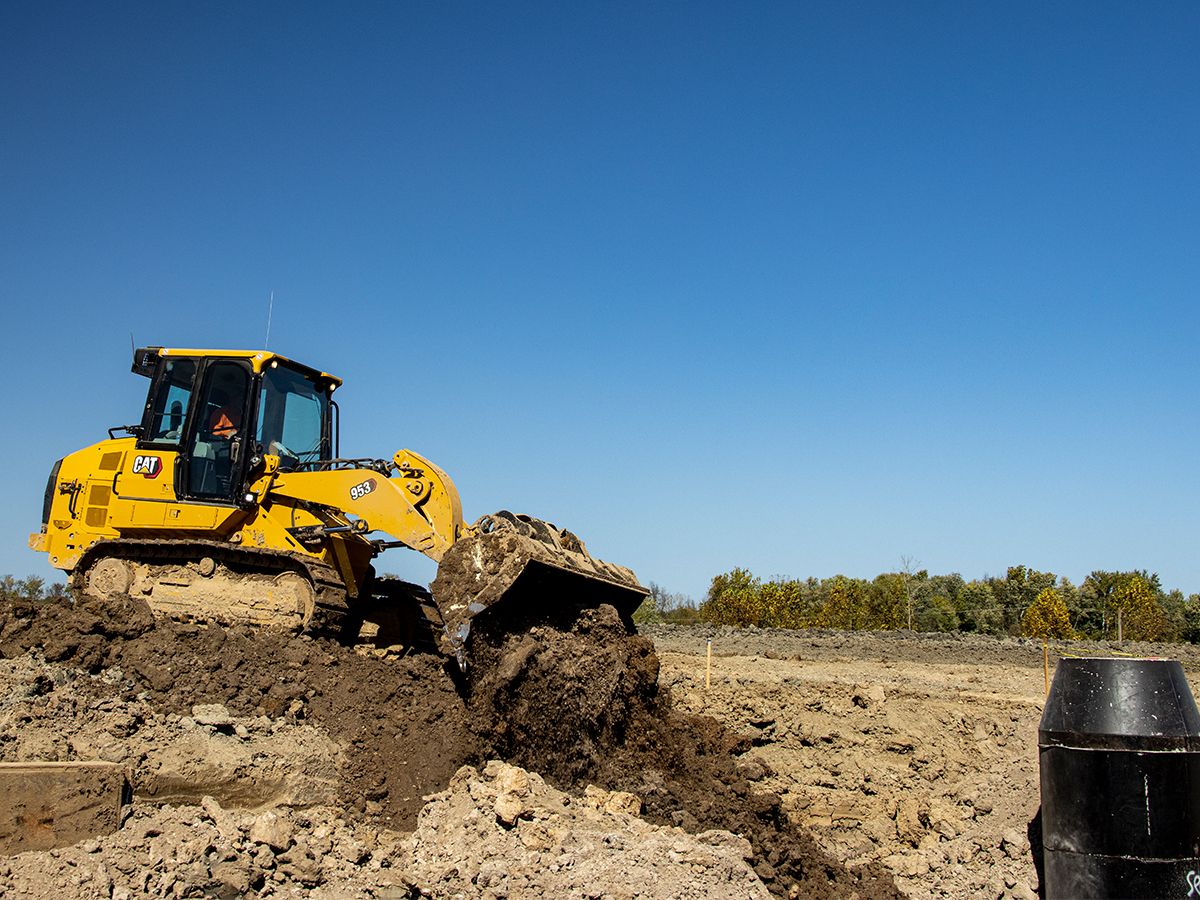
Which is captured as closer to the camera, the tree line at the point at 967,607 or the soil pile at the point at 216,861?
the soil pile at the point at 216,861

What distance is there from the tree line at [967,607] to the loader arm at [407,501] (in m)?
34.3

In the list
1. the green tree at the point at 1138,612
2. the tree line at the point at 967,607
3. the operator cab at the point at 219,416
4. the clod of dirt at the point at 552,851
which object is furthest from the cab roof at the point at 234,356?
the green tree at the point at 1138,612

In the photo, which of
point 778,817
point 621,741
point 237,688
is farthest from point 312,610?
point 778,817

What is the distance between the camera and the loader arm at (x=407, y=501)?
9906mm

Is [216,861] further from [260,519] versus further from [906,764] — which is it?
[906,764]

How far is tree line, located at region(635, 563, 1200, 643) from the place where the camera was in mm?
46344

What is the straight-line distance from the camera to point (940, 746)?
10875mm

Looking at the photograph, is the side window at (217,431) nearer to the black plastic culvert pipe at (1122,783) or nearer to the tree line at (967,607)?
the black plastic culvert pipe at (1122,783)

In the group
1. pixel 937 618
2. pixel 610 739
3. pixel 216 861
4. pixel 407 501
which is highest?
pixel 407 501

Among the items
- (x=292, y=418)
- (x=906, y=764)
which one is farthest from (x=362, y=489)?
(x=906, y=764)

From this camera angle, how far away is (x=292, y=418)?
38.9 ft

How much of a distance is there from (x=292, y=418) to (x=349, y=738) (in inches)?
175

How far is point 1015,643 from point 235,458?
2149 centimetres

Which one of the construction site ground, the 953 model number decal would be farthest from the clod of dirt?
the 953 model number decal
